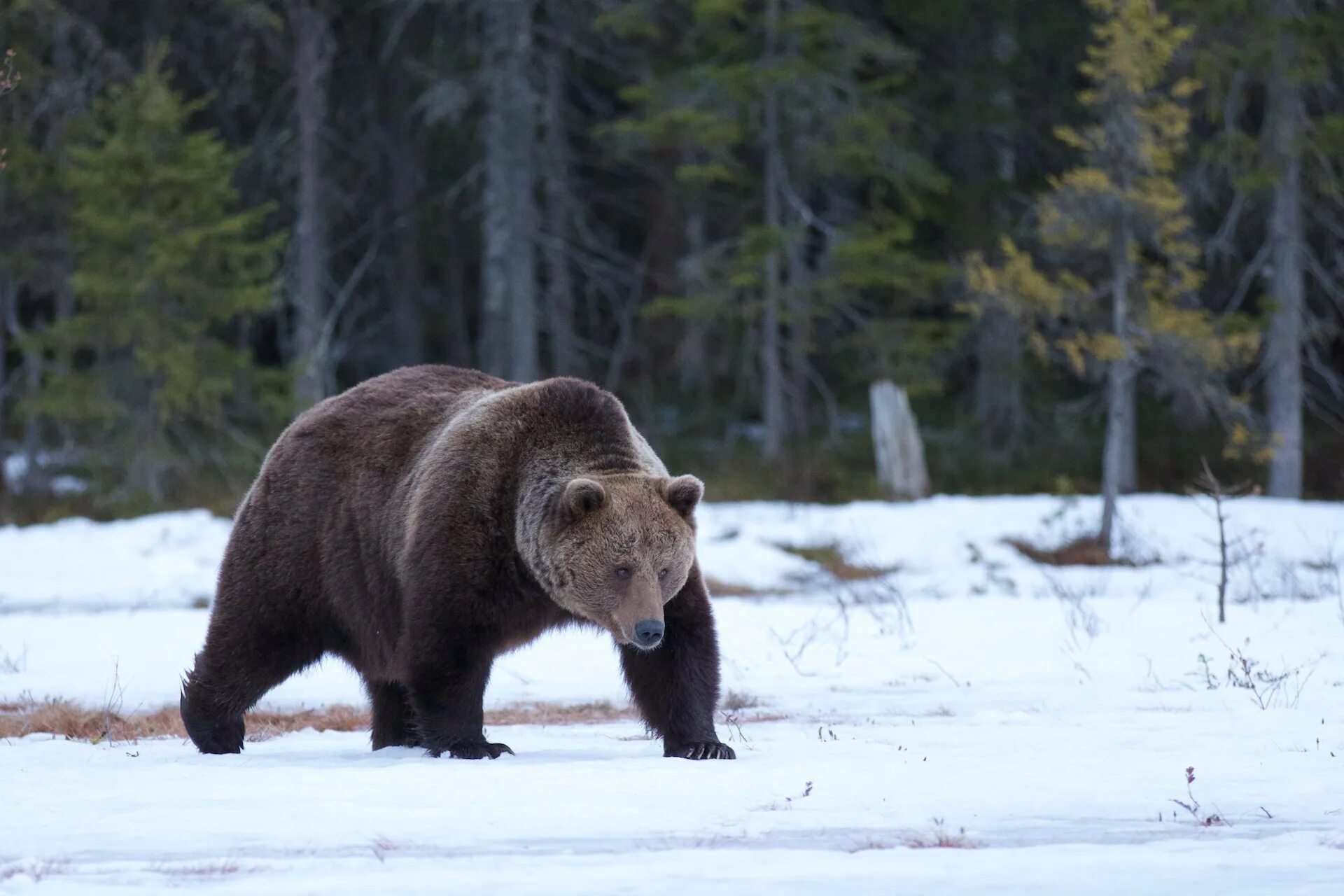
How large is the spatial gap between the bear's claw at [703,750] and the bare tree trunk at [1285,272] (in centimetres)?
1685

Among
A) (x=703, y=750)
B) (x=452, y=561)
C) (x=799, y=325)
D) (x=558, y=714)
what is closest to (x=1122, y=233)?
(x=799, y=325)

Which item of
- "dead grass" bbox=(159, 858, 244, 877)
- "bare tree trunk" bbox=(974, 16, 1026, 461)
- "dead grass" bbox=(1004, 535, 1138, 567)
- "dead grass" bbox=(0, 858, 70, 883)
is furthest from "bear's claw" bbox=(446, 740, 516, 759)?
"bare tree trunk" bbox=(974, 16, 1026, 461)

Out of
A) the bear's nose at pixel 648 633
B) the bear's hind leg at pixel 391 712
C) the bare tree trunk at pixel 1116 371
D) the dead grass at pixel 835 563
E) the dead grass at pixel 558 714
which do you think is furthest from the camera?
the bare tree trunk at pixel 1116 371

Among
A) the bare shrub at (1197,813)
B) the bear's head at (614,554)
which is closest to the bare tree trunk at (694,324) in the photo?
the bear's head at (614,554)

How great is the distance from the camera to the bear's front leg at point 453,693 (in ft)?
20.4

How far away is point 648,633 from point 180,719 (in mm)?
3645

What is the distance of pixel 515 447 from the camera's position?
21.5 feet

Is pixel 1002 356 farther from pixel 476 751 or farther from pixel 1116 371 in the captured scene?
pixel 476 751

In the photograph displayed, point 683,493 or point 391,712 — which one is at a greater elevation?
point 683,493

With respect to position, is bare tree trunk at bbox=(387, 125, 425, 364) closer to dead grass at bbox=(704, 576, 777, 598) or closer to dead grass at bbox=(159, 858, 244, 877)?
dead grass at bbox=(704, 576, 777, 598)

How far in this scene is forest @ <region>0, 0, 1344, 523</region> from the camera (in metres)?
21.0

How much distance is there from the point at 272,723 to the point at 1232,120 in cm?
1808

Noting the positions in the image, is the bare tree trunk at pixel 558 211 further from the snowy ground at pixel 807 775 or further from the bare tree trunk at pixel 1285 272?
the snowy ground at pixel 807 775

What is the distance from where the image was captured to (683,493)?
6238 millimetres
